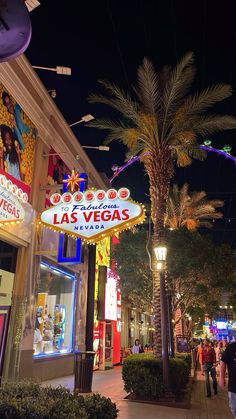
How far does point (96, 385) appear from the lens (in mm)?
14148

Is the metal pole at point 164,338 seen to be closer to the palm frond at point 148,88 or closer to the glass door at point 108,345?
the palm frond at point 148,88

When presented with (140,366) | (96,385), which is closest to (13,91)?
(140,366)

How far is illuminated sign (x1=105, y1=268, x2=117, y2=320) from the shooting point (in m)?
21.0

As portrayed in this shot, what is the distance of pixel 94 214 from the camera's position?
1030cm

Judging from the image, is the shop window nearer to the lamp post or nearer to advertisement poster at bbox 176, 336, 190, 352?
the lamp post

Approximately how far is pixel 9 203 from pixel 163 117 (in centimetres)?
734

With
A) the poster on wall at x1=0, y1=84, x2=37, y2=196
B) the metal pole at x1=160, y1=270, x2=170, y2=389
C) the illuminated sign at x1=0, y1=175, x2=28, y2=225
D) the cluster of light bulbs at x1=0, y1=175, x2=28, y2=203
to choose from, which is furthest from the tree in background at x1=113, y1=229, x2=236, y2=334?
the illuminated sign at x1=0, y1=175, x2=28, y2=225

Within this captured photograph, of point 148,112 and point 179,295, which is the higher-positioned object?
point 148,112

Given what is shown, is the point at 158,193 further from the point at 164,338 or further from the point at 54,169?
the point at 164,338

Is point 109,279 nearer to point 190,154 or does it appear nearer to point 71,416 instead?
point 190,154

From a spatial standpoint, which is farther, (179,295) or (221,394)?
(179,295)

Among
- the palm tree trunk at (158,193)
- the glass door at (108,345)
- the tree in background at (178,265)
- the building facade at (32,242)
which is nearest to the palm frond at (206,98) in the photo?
the palm tree trunk at (158,193)

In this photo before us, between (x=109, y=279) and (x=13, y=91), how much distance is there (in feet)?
41.6

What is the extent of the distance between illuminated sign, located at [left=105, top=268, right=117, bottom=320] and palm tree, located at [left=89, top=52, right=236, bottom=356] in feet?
24.3
